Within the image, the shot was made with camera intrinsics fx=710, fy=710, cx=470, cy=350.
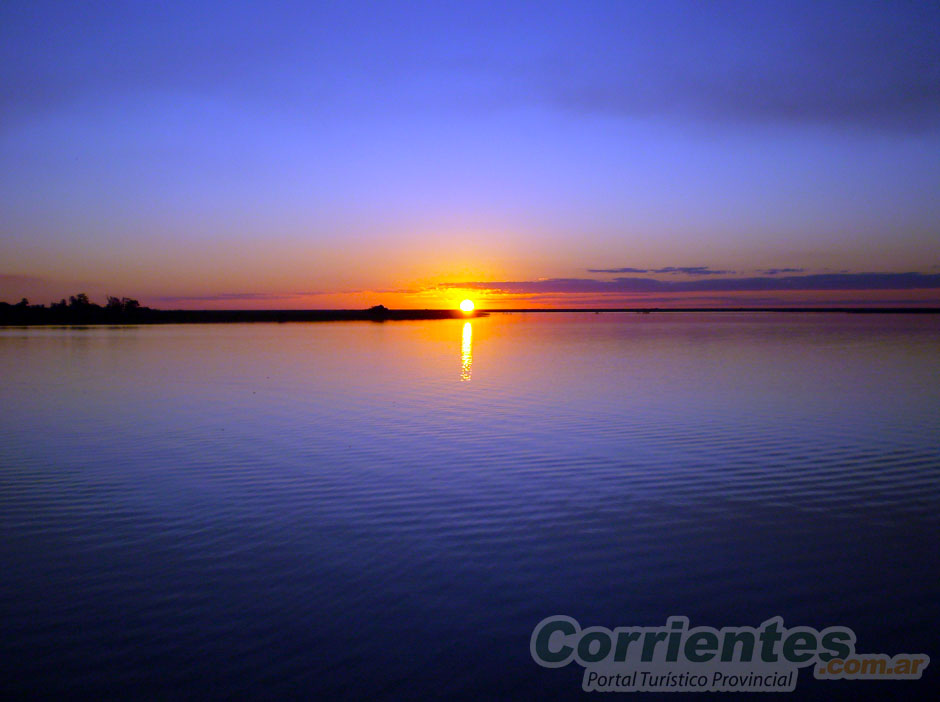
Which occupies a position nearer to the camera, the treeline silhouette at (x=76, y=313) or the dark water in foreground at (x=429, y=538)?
the dark water in foreground at (x=429, y=538)

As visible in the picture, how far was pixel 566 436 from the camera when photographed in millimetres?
13891

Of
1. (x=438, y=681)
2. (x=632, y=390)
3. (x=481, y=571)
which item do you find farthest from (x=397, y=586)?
(x=632, y=390)

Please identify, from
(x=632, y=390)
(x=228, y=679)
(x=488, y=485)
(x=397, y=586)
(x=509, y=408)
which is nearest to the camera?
(x=228, y=679)

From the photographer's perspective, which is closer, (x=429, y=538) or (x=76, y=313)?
(x=429, y=538)

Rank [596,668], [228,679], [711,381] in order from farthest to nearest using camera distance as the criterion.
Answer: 1. [711,381]
2. [596,668]
3. [228,679]

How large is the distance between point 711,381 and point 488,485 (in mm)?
14900

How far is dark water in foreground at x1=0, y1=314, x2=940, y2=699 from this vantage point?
5.34 meters

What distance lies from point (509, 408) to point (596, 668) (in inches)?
489

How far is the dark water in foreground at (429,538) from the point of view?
5344 millimetres

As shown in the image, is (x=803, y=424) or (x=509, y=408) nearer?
(x=803, y=424)

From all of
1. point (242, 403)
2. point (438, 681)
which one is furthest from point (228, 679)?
point (242, 403)

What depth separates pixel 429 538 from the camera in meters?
7.89

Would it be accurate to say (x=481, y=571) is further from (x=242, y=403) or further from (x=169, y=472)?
(x=242, y=403)

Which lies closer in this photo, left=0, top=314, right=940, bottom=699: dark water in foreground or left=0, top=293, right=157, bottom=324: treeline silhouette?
left=0, top=314, right=940, bottom=699: dark water in foreground
